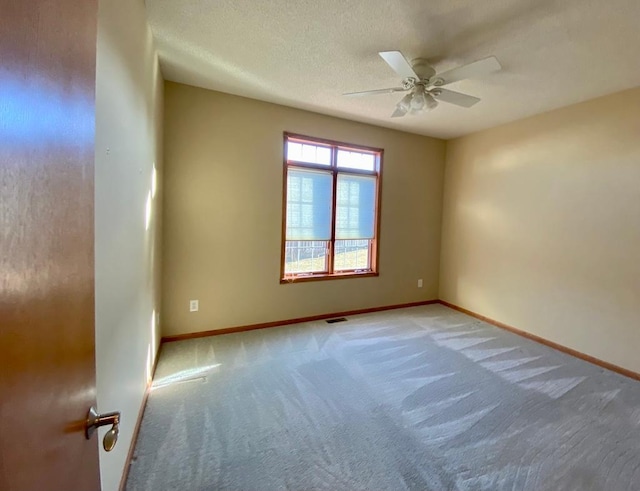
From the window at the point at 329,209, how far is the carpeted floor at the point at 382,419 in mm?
1090

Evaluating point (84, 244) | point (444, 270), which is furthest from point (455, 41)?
point (444, 270)

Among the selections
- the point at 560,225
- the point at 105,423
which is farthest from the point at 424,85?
the point at 105,423

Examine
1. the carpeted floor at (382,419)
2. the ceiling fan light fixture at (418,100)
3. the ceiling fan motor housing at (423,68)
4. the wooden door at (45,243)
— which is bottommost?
the carpeted floor at (382,419)

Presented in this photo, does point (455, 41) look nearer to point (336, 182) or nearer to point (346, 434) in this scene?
point (336, 182)

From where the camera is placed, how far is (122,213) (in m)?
1.47

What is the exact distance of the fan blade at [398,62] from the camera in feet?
6.09

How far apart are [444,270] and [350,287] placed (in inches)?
65.9

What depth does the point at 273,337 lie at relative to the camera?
10.7ft

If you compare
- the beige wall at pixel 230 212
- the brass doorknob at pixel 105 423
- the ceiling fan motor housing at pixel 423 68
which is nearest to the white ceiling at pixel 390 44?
the ceiling fan motor housing at pixel 423 68

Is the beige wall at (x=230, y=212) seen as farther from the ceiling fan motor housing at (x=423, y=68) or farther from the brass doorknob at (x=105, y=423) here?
the brass doorknob at (x=105, y=423)

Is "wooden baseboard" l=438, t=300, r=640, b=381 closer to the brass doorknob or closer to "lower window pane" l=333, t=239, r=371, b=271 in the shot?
"lower window pane" l=333, t=239, r=371, b=271

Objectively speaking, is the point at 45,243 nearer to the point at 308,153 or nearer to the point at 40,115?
the point at 40,115

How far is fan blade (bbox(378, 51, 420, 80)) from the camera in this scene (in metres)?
1.86

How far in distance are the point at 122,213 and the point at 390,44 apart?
2.09 meters
